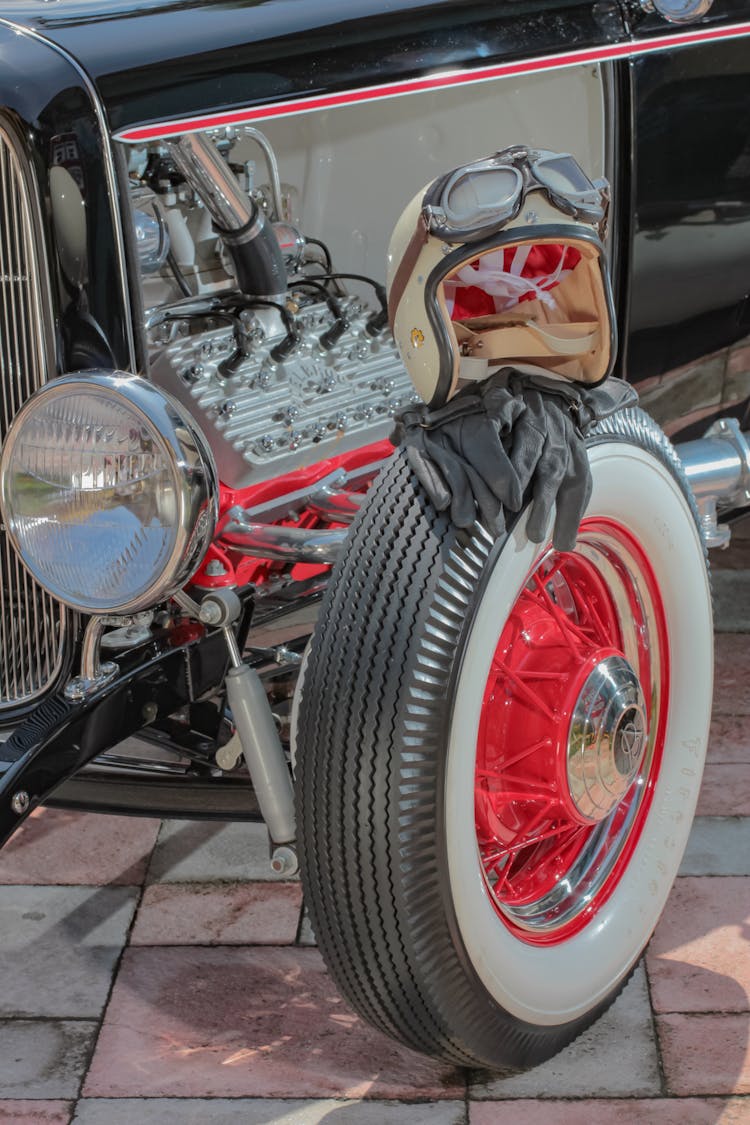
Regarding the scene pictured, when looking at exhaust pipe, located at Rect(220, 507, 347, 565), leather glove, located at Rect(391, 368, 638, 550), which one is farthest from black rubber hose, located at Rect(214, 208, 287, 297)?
leather glove, located at Rect(391, 368, 638, 550)

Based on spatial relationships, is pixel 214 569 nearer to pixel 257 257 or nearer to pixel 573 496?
pixel 257 257

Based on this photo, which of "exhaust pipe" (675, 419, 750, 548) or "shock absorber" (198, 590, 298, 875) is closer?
"shock absorber" (198, 590, 298, 875)

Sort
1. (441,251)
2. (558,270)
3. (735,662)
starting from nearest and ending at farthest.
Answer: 1. (441,251)
2. (558,270)
3. (735,662)

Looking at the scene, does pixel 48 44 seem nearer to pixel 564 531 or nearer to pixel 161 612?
pixel 161 612

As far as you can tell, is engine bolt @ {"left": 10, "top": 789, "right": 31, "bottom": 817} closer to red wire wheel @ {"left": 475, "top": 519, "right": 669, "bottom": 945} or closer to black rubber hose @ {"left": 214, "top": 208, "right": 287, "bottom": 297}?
red wire wheel @ {"left": 475, "top": 519, "right": 669, "bottom": 945}

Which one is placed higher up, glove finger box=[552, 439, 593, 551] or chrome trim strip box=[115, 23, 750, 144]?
chrome trim strip box=[115, 23, 750, 144]

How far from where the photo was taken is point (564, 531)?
1.89 meters

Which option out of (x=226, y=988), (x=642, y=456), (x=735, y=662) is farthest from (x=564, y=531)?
(x=735, y=662)

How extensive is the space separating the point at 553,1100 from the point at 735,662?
1444 mm

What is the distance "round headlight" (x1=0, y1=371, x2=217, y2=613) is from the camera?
1.79m

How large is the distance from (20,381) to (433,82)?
2.45 feet

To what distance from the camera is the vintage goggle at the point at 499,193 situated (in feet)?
5.80

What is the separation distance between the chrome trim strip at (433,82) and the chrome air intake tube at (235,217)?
16 centimetres

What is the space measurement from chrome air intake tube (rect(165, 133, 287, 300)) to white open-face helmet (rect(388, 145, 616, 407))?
0.52 m
